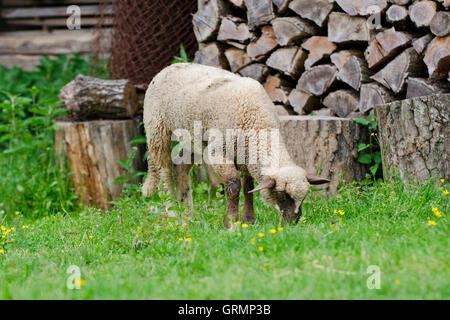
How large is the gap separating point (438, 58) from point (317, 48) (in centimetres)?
126

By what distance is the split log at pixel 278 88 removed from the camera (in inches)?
225

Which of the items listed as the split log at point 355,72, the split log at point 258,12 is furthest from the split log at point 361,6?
the split log at point 258,12

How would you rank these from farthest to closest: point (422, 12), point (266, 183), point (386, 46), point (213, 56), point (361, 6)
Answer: point (213, 56) < point (361, 6) < point (386, 46) < point (422, 12) < point (266, 183)

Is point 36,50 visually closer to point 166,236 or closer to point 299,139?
point 299,139

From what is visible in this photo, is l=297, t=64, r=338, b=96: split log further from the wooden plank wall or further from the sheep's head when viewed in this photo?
the wooden plank wall

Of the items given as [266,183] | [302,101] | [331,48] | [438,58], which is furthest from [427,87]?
[266,183]

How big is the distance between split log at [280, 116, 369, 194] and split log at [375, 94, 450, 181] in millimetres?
389

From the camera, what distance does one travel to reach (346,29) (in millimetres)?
5125

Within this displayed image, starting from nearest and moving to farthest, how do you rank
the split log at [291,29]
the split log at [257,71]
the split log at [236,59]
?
1. the split log at [291,29]
2. the split log at [257,71]
3. the split log at [236,59]

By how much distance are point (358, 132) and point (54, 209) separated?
344 centimetres

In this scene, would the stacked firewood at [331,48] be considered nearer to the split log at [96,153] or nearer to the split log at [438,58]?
the split log at [438,58]

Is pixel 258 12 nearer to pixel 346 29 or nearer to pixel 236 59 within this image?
pixel 236 59

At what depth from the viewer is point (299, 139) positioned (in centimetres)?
511

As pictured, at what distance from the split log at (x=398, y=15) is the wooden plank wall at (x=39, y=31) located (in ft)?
17.9
